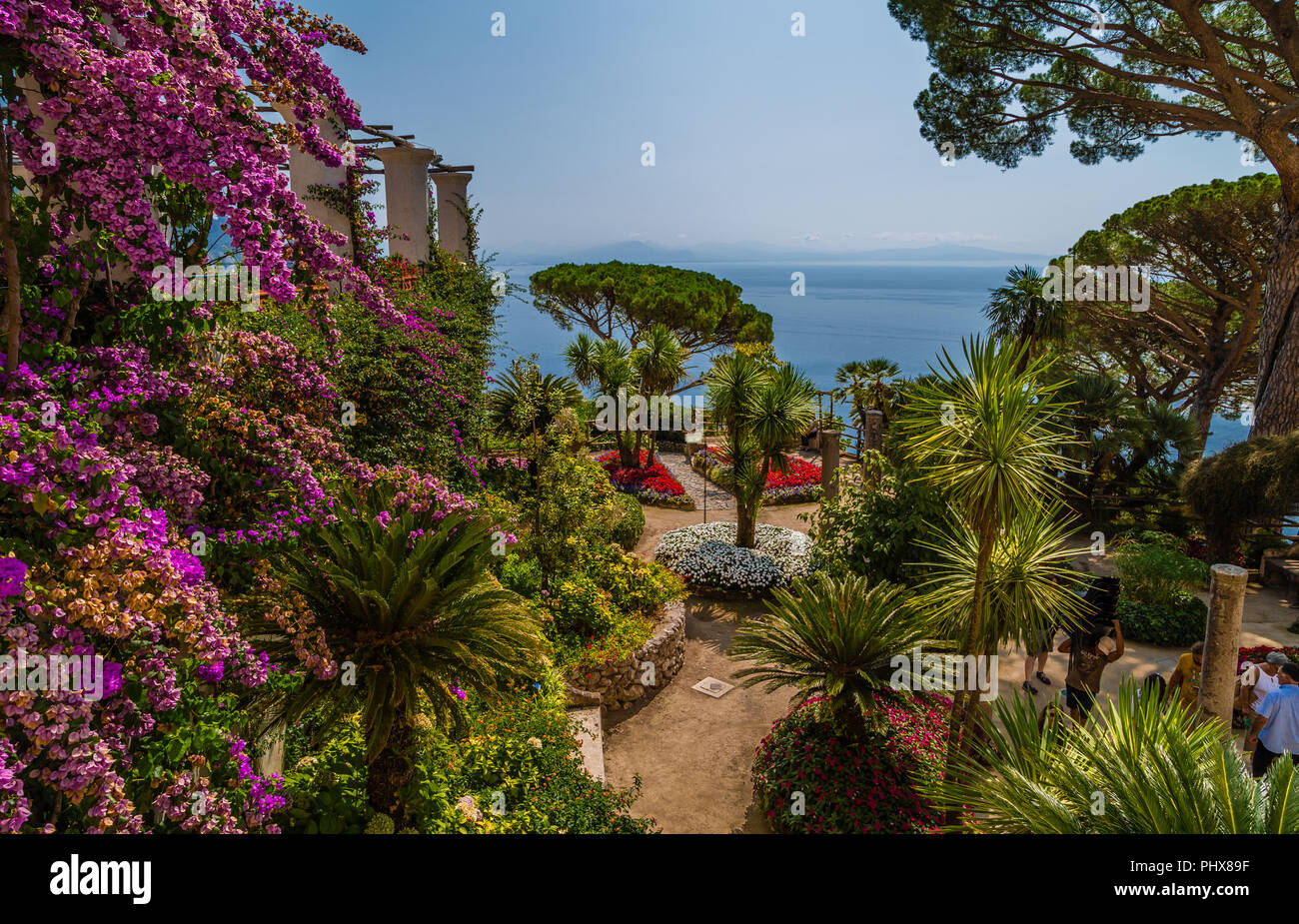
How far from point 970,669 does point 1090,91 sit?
14821 millimetres

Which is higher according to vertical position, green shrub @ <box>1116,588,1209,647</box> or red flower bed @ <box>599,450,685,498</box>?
red flower bed @ <box>599,450,685,498</box>

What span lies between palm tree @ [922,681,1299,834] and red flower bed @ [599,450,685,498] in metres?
14.1

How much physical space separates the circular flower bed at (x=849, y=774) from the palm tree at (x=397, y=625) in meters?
2.86

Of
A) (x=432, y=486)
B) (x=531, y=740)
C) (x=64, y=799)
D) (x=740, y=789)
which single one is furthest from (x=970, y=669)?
(x=64, y=799)

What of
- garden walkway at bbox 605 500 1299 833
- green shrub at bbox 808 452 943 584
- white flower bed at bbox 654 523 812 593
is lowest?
garden walkway at bbox 605 500 1299 833

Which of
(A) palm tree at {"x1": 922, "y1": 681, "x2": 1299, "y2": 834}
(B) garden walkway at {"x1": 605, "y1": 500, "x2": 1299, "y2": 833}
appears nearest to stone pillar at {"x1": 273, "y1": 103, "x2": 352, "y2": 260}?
(B) garden walkway at {"x1": 605, "y1": 500, "x2": 1299, "y2": 833}

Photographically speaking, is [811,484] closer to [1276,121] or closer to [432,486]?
[1276,121]

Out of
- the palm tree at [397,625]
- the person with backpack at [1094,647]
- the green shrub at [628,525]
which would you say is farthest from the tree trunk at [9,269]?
the green shrub at [628,525]

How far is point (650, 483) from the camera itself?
59.6 feet

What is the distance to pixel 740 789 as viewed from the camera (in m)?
7.10

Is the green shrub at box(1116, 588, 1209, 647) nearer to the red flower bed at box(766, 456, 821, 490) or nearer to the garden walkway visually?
the garden walkway

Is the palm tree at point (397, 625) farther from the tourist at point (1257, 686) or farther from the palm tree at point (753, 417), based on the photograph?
the palm tree at point (753, 417)

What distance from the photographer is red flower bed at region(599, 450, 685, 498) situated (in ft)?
57.9

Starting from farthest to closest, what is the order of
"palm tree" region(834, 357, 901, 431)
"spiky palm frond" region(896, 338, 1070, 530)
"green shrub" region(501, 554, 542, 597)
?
"palm tree" region(834, 357, 901, 431), "green shrub" region(501, 554, 542, 597), "spiky palm frond" region(896, 338, 1070, 530)
